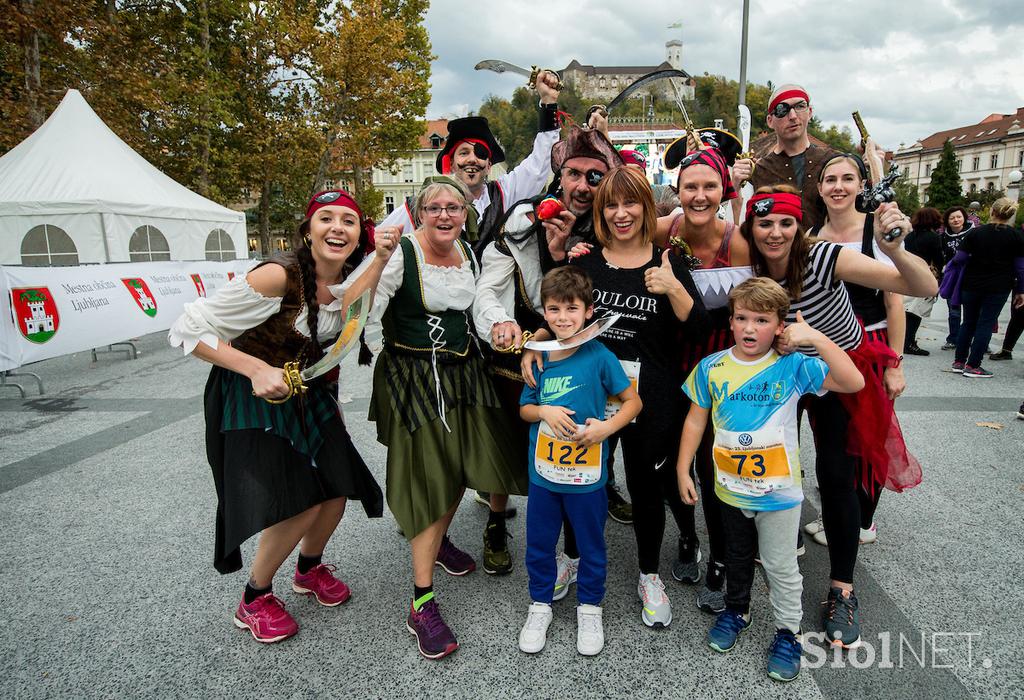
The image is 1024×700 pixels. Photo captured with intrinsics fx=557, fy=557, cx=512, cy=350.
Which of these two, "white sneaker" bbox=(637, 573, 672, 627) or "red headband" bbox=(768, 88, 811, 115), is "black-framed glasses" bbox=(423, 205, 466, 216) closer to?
"white sneaker" bbox=(637, 573, 672, 627)

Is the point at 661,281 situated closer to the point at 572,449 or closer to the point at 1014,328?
the point at 572,449

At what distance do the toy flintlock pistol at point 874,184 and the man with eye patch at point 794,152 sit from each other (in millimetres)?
504

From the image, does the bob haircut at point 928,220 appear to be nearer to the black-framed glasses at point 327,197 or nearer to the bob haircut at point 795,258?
the bob haircut at point 795,258

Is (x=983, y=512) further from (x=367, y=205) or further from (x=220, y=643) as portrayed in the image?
(x=367, y=205)

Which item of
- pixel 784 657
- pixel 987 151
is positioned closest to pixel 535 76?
pixel 784 657

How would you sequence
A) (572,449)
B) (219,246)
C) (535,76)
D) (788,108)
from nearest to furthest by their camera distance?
(572,449) < (788,108) < (535,76) < (219,246)

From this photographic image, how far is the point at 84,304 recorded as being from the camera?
717cm

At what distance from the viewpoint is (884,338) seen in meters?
2.52

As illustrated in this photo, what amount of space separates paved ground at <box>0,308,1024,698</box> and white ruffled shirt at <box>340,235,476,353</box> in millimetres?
1331

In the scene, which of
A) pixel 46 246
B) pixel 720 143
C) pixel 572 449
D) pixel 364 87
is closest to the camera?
pixel 572 449

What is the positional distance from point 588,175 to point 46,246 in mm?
12598

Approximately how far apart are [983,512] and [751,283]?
2411 millimetres

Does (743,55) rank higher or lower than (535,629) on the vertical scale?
higher

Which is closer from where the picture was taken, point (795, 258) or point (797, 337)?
point (797, 337)
